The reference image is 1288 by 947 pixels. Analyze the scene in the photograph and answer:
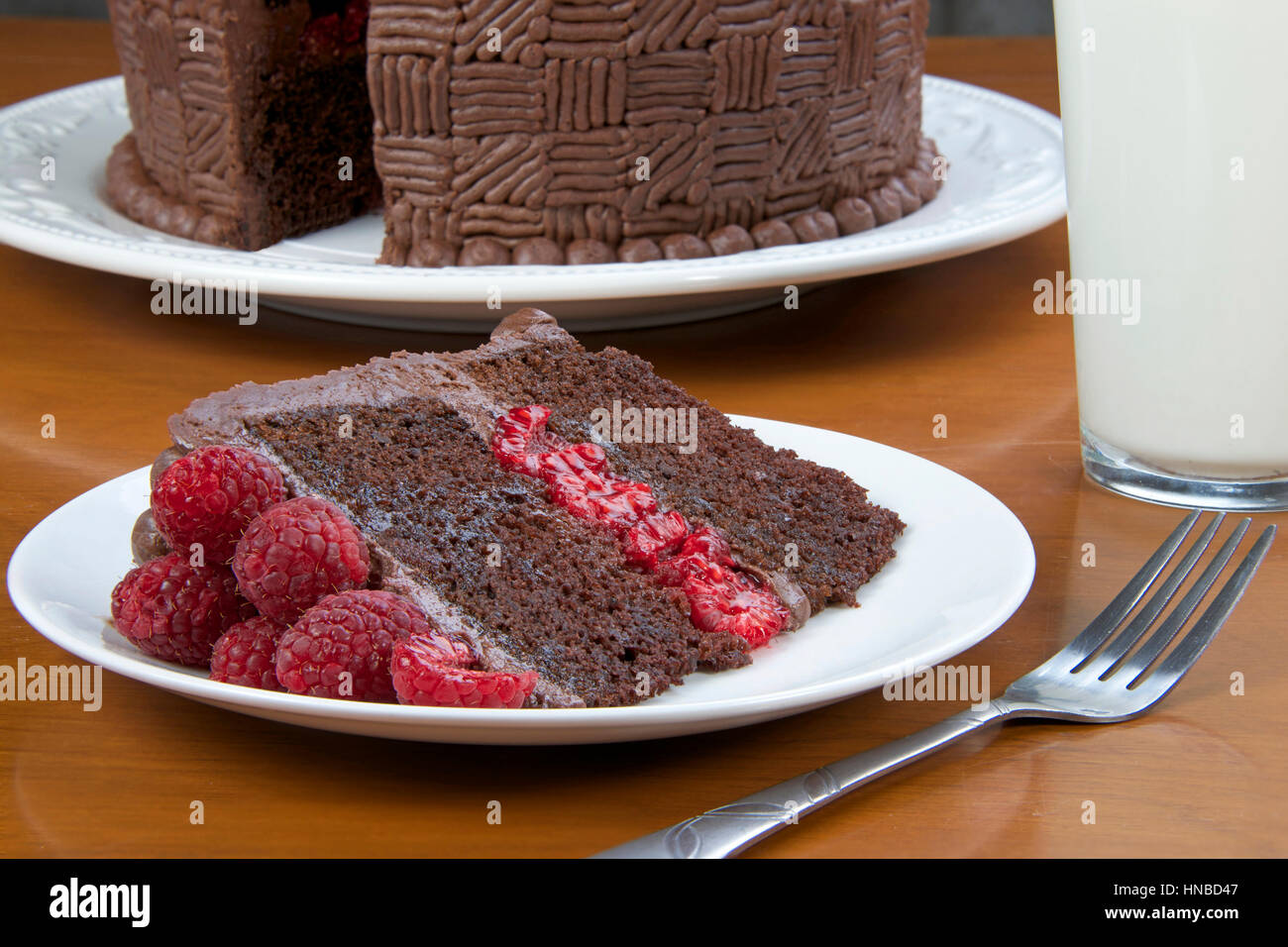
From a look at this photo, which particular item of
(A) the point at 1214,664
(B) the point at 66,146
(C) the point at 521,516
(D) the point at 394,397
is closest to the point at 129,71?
(B) the point at 66,146

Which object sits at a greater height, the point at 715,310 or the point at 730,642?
the point at 715,310

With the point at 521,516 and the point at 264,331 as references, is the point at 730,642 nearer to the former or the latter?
the point at 521,516

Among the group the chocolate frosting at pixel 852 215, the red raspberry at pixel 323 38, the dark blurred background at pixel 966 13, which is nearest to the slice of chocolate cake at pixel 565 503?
the chocolate frosting at pixel 852 215

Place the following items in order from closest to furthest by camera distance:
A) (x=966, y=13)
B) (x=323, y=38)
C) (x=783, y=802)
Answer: (x=783, y=802) < (x=323, y=38) < (x=966, y=13)

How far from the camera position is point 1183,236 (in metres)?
1.23

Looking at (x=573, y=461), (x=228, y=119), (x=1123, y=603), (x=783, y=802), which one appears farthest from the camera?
(x=228, y=119)

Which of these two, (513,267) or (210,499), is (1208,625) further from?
(513,267)

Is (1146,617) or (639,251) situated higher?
(639,251)

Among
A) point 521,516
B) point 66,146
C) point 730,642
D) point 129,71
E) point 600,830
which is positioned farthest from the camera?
point 66,146

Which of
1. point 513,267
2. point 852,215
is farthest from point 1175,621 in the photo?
point 852,215

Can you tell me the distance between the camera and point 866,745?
0.94 meters

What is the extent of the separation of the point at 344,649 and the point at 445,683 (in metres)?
0.06

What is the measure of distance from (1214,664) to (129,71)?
5.69ft

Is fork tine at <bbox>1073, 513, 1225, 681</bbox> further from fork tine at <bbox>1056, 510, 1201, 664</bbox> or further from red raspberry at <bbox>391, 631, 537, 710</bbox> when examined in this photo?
red raspberry at <bbox>391, 631, 537, 710</bbox>
